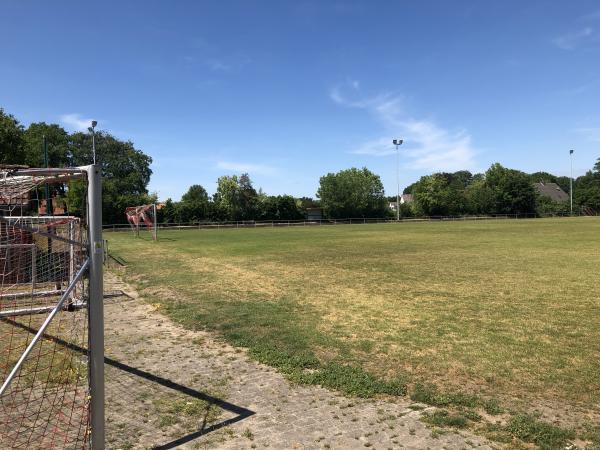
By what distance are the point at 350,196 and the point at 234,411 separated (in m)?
78.0

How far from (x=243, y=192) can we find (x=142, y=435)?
71.2m

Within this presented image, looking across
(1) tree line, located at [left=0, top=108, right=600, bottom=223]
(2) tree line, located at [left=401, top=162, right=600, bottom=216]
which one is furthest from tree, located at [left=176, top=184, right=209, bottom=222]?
(2) tree line, located at [left=401, top=162, right=600, bottom=216]

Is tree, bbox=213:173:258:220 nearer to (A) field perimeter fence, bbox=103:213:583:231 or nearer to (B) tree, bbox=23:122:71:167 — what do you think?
(A) field perimeter fence, bbox=103:213:583:231

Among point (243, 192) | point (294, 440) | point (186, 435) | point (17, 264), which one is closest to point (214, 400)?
point (186, 435)

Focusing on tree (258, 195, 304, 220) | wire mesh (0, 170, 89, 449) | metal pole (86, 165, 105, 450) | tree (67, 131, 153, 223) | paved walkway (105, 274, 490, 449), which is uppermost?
tree (67, 131, 153, 223)

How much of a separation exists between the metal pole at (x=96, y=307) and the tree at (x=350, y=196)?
255ft

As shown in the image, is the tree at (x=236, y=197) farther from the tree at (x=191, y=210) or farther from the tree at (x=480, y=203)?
the tree at (x=480, y=203)

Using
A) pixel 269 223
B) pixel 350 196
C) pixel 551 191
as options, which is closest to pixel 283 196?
pixel 269 223

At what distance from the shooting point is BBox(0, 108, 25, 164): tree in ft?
107

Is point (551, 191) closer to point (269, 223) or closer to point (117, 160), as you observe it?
point (269, 223)

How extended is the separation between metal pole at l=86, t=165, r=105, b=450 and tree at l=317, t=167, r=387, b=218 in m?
77.7

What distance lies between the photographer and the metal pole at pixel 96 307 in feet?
12.5

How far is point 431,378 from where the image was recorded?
557 cm

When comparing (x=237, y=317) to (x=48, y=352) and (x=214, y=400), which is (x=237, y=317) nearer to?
(x=48, y=352)
